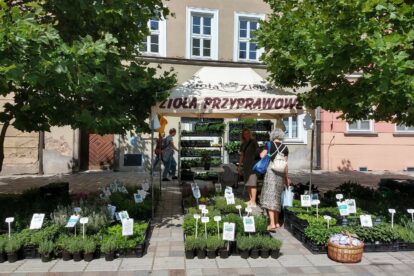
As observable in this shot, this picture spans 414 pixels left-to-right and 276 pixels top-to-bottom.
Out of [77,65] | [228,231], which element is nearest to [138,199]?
[228,231]

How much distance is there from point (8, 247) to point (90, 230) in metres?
1.14

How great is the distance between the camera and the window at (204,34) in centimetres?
1647

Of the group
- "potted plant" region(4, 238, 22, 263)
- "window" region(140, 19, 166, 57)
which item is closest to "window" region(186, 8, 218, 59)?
"window" region(140, 19, 166, 57)

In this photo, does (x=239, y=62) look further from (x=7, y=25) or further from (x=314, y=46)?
(x=7, y=25)

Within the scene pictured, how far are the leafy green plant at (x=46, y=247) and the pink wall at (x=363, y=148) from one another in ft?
47.5

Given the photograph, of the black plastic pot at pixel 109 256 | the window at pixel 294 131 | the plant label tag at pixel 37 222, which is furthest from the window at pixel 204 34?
the black plastic pot at pixel 109 256

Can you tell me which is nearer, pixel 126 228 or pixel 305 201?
pixel 126 228

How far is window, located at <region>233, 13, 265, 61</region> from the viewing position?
55.2ft

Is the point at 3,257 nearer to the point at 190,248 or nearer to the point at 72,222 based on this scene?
the point at 72,222

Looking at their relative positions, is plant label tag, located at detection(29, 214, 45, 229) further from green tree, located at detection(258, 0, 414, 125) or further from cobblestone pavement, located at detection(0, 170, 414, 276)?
green tree, located at detection(258, 0, 414, 125)

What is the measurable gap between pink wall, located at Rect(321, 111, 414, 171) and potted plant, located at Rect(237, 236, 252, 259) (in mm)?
13148

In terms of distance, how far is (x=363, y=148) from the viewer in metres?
18.3

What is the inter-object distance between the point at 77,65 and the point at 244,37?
1273 cm

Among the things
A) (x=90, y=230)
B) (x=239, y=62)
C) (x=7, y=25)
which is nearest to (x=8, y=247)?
(x=90, y=230)
